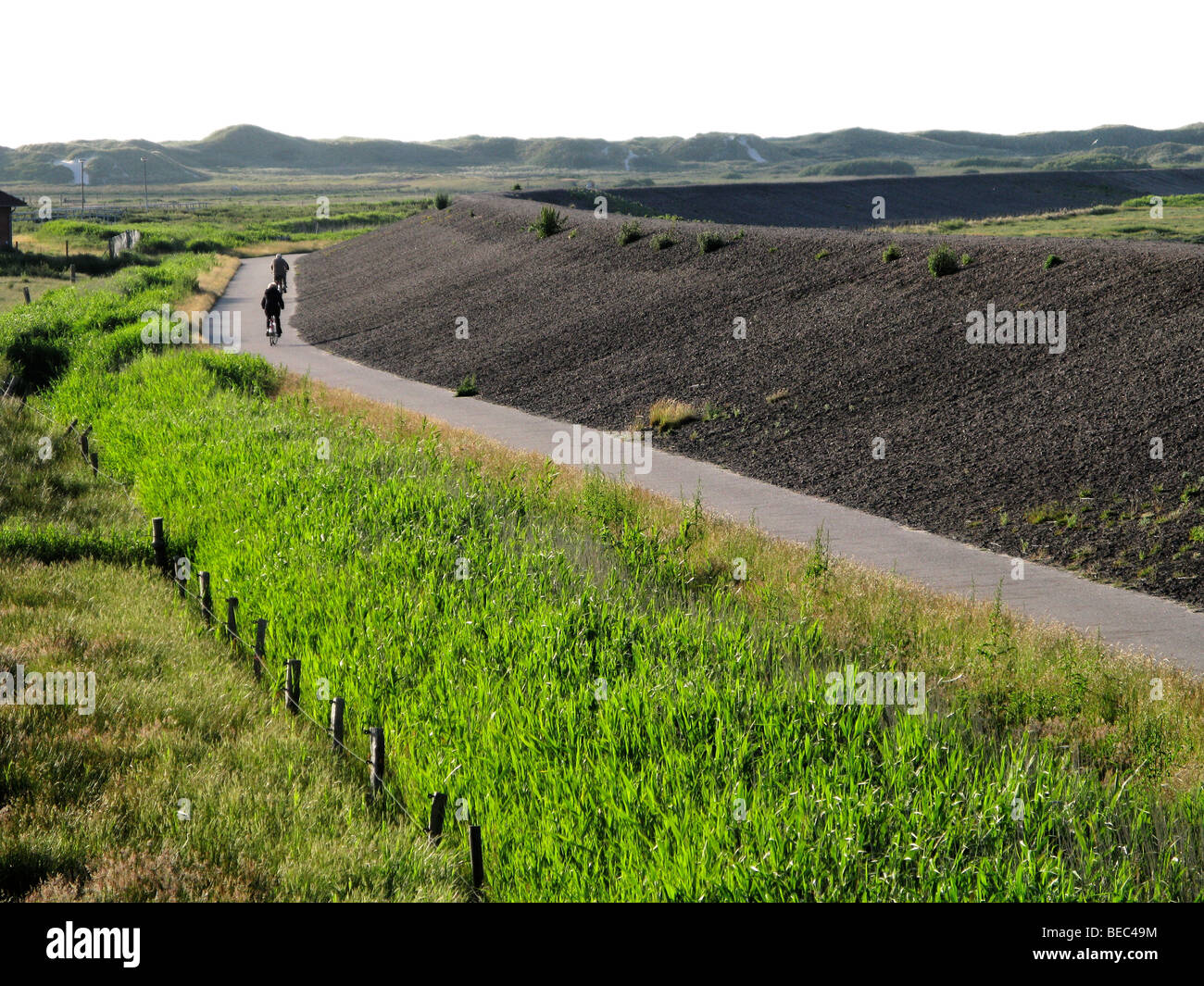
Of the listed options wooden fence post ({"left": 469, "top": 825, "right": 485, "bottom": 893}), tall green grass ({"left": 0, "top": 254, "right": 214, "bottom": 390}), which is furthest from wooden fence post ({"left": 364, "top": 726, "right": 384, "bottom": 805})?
tall green grass ({"left": 0, "top": 254, "right": 214, "bottom": 390})

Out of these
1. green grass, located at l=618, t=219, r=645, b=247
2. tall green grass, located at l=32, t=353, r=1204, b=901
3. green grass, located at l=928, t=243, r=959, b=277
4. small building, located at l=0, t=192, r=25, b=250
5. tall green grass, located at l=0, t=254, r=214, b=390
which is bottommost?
tall green grass, located at l=32, t=353, r=1204, b=901

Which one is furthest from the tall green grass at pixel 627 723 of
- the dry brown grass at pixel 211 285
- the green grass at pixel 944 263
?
the dry brown grass at pixel 211 285

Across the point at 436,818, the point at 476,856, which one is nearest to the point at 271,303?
the point at 436,818

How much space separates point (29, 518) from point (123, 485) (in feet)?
5.89

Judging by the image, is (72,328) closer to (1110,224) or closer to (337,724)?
(337,724)

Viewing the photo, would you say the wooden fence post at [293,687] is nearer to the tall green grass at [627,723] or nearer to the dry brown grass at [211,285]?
the tall green grass at [627,723]

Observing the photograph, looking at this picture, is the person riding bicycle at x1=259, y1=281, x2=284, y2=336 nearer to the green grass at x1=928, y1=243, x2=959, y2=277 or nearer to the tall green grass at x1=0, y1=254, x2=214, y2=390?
the tall green grass at x1=0, y1=254, x2=214, y2=390

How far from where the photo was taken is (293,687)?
8211 mm

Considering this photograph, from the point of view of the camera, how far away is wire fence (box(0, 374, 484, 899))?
6.02 m

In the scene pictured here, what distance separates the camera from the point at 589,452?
18.1 m

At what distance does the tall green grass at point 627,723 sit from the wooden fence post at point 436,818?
284mm

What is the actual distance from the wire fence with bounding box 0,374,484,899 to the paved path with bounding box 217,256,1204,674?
5965mm
